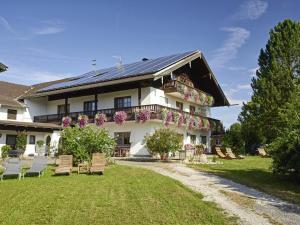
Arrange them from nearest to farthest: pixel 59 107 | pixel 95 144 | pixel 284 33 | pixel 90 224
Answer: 1. pixel 90 224
2. pixel 95 144
3. pixel 284 33
4. pixel 59 107

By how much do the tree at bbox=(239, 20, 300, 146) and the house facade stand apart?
4.28 meters

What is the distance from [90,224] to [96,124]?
73.6 feet

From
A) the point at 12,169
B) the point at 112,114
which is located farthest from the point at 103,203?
the point at 112,114

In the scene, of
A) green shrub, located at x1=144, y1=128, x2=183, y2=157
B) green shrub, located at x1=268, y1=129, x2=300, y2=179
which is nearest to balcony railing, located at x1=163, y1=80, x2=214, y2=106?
green shrub, located at x1=144, y1=128, x2=183, y2=157

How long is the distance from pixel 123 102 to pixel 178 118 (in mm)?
5041

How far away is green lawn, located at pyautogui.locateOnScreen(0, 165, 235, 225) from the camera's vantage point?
8164 mm

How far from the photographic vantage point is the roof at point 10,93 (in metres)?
34.1

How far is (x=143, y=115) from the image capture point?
88.7 ft

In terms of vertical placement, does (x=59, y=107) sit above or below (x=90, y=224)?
above

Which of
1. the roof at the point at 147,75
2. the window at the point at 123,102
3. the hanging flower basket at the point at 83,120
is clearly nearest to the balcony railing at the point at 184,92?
the roof at the point at 147,75

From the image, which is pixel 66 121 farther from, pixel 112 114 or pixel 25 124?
pixel 112 114

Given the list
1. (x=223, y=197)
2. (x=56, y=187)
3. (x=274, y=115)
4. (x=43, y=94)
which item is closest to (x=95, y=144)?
(x=56, y=187)

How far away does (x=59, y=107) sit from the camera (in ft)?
118

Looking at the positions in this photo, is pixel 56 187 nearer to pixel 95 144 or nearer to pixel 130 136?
pixel 95 144
